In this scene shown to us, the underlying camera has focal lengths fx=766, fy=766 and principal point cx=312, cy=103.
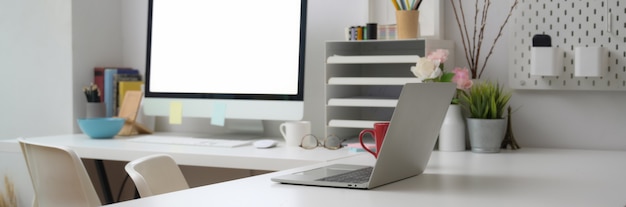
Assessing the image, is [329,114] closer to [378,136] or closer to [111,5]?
[378,136]

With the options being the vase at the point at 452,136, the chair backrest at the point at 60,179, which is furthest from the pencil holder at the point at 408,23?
the chair backrest at the point at 60,179

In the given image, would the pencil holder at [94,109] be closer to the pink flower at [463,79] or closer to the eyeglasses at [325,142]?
the eyeglasses at [325,142]

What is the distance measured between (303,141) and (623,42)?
1.02m

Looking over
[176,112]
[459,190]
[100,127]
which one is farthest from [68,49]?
[459,190]

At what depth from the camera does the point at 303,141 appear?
2.51 m

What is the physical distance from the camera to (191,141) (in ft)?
8.67

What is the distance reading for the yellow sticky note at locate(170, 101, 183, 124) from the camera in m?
2.85

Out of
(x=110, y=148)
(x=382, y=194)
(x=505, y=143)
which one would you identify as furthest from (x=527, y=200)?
(x=110, y=148)

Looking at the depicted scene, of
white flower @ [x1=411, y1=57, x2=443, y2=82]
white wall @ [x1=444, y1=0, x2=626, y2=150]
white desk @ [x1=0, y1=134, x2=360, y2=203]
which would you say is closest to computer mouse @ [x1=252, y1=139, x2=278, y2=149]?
white desk @ [x1=0, y1=134, x2=360, y2=203]

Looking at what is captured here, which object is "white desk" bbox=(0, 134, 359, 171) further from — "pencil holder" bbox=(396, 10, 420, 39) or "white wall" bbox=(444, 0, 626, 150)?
"white wall" bbox=(444, 0, 626, 150)

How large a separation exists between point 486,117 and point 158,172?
3.28ft

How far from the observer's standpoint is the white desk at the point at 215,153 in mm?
2191

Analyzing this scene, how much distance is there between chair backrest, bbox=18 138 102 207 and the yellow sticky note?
3.01 ft

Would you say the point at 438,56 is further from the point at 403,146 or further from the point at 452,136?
the point at 403,146
